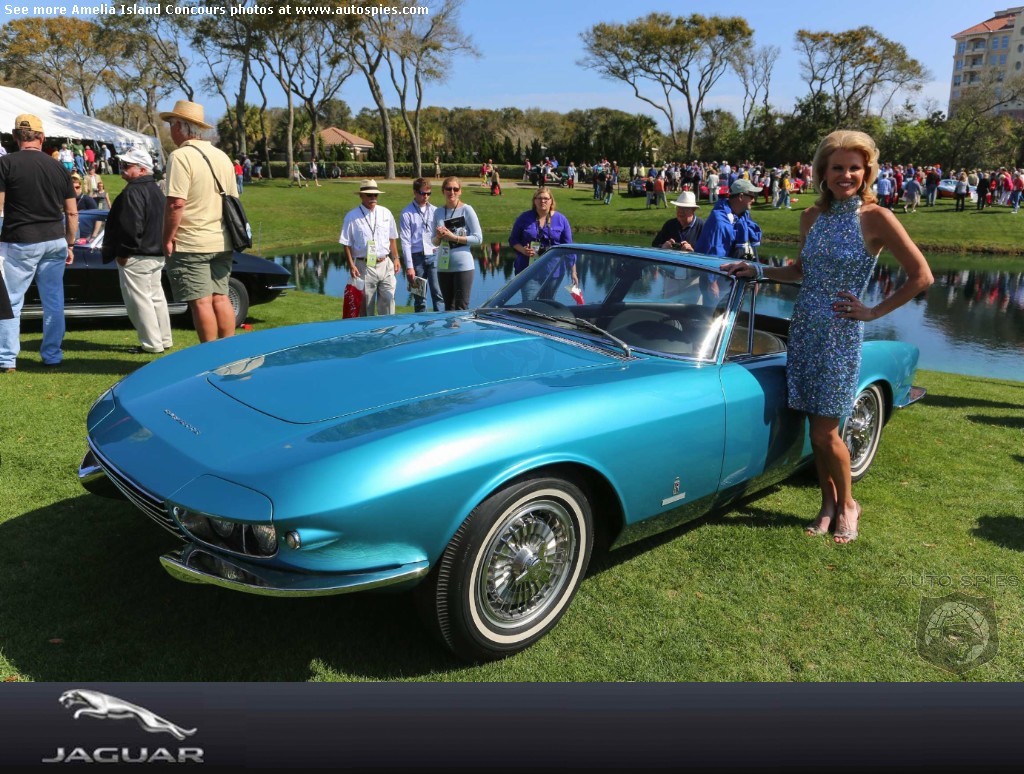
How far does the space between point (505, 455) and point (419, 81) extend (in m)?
50.5

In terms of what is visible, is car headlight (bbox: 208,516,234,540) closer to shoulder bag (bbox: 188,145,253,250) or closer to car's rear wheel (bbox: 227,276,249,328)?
shoulder bag (bbox: 188,145,253,250)

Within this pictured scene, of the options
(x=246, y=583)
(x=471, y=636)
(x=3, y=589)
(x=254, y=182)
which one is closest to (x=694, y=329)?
(x=471, y=636)

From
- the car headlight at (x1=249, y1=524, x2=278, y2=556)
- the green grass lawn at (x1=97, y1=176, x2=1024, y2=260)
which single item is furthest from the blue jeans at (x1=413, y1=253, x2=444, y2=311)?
the green grass lawn at (x1=97, y1=176, x2=1024, y2=260)

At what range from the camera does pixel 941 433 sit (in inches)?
243

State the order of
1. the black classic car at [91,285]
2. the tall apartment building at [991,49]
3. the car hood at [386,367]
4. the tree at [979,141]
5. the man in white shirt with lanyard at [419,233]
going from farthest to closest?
the tall apartment building at [991,49] < the tree at [979,141] < the man in white shirt with lanyard at [419,233] < the black classic car at [91,285] < the car hood at [386,367]

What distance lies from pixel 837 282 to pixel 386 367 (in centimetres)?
221

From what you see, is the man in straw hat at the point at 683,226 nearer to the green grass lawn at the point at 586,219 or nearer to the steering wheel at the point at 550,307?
the steering wheel at the point at 550,307

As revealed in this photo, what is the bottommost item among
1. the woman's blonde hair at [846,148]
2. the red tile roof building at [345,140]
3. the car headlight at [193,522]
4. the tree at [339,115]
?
the car headlight at [193,522]

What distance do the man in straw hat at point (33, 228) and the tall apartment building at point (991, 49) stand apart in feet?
419

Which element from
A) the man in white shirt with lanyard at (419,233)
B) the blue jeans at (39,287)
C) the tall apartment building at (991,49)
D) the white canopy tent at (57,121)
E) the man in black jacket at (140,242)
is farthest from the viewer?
the tall apartment building at (991,49)

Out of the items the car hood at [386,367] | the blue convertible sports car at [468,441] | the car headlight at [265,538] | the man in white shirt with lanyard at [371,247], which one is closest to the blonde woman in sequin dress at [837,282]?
the blue convertible sports car at [468,441]

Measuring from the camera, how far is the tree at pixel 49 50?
54875mm

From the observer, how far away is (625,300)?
423 cm

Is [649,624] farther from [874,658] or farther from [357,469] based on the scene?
[357,469]
